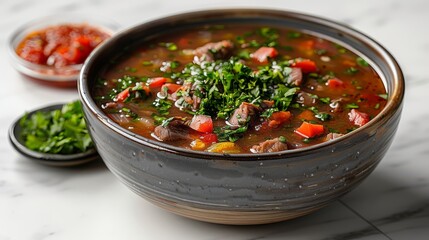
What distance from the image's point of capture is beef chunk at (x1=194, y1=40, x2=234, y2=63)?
4.59 meters

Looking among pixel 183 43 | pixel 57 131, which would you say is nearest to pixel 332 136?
pixel 183 43

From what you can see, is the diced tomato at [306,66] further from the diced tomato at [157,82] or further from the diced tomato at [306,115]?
Result: the diced tomato at [157,82]

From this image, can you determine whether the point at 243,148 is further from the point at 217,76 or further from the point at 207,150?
the point at 217,76

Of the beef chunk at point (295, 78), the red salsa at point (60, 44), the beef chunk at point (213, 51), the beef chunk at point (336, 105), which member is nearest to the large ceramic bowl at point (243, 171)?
the beef chunk at point (336, 105)

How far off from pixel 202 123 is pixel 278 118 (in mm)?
359

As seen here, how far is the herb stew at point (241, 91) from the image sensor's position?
390 cm

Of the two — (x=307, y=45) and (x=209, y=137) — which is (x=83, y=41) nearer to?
(x=307, y=45)

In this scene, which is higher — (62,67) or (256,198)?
(256,198)

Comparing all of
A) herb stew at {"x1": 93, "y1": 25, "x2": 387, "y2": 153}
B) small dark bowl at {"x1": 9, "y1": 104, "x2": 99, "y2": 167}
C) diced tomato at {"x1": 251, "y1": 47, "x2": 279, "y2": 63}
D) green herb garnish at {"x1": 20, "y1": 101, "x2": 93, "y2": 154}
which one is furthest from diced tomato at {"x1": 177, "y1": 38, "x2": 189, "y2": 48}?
small dark bowl at {"x1": 9, "y1": 104, "x2": 99, "y2": 167}

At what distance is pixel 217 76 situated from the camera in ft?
13.8

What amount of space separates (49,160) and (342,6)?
279cm

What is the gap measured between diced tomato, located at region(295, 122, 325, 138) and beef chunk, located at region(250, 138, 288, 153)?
0.51 feet

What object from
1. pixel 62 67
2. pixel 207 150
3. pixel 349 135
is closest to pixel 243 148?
pixel 207 150

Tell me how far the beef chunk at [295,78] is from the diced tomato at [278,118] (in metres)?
0.31
